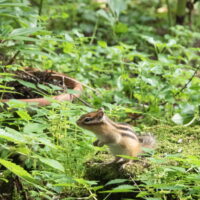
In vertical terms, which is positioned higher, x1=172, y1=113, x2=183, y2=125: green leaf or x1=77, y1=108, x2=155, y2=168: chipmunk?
x1=77, y1=108, x2=155, y2=168: chipmunk

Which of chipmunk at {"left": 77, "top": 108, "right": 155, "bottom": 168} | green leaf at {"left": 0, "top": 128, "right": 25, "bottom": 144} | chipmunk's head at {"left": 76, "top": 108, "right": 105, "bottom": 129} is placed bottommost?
chipmunk at {"left": 77, "top": 108, "right": 155, "bottom": 168}

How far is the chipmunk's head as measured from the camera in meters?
2.78

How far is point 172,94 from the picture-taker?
4078 millimetres

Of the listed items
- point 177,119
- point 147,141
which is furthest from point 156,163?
point 177,119

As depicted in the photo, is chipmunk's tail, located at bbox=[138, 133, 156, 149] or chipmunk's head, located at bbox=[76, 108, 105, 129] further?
chipmunk's tail, located at bbox=[138, 133, 156, 149]

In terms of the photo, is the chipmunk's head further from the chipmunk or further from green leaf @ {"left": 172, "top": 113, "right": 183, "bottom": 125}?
green leaf @ {"left": 172, "top": 113, "right": 183, "bottom": 125}

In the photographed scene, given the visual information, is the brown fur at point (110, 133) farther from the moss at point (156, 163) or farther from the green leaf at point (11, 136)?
the green leaf at point (11, 136)

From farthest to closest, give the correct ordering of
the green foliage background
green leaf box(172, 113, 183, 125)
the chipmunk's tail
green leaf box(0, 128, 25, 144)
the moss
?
green leaf box(172, 113, 183, 125) < the chipmunk's tail < the moss < the green foliage background < green leaf box(0, 128, 25, 144)

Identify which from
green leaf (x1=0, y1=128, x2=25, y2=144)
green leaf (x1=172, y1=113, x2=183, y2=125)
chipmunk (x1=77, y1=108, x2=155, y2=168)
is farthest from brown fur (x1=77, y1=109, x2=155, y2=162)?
green leaf (x1=172, y1=113, x2=183, y2=125)

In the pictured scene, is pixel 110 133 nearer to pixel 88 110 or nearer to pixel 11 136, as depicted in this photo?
pixel 88 110

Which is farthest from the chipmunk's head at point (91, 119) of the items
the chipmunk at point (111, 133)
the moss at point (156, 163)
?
the moss at point (156, 163)

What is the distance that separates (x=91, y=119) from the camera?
2.80 metres

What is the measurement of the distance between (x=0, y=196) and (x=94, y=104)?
1.49 m

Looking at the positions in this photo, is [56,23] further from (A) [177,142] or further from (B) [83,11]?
(A) [177,142]
